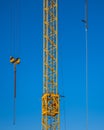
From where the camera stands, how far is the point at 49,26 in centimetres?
9631

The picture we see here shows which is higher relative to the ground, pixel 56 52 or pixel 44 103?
pixel 56 52

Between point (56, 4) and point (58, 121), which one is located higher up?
point (56, 4)

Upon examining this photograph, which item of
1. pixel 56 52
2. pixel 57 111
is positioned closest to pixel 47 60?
pixel 56 52

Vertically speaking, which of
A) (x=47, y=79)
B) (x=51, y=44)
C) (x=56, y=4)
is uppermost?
(x=56, y=4)

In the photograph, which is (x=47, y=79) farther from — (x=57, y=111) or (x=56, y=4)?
(x=56, y=4)

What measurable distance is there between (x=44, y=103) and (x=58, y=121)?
387 centimetres

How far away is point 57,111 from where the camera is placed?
95.1 m

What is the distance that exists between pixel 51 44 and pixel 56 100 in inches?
366

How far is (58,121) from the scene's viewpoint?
9625cm

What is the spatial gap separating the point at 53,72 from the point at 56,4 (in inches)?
442

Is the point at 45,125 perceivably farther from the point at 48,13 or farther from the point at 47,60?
the point at 48,13

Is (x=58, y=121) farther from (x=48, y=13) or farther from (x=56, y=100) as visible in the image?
(x=48, y=13)

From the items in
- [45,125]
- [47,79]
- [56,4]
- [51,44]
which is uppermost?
[56,4]

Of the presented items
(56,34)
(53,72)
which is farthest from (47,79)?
(56,34)
